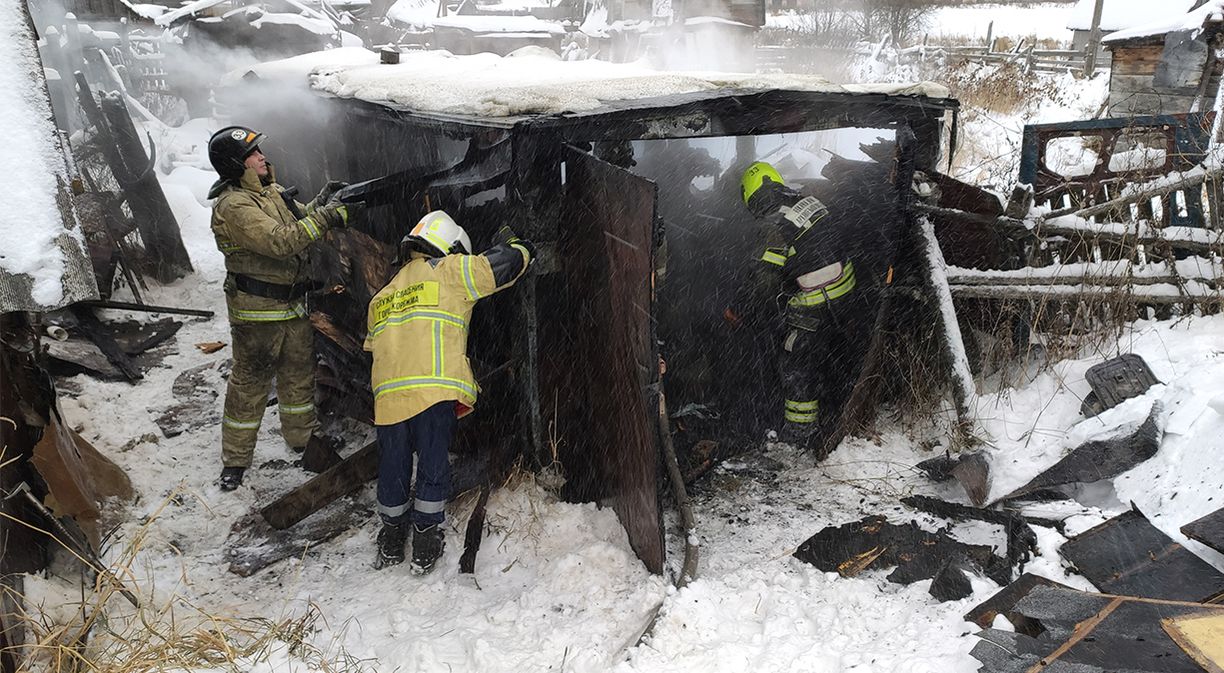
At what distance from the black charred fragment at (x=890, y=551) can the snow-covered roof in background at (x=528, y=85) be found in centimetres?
240

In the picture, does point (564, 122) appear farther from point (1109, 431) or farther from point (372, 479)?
point (1109, 431)

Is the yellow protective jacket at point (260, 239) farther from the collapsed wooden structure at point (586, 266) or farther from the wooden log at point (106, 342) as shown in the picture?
the wooden log at point (106, 342)

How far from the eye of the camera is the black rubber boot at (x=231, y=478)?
4.75 metres

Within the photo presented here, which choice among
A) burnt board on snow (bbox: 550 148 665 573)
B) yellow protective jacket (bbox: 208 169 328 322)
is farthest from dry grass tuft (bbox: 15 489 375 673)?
yellow protective jacket (bbox: 208 169 328 322)

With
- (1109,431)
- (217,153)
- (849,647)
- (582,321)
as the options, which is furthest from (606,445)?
(217,153)

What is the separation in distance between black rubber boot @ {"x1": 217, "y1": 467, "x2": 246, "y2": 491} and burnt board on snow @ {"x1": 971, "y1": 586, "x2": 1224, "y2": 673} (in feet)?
14.3

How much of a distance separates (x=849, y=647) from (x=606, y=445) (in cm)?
162

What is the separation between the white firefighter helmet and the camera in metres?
3.78

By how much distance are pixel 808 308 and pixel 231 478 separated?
4056 millimetres

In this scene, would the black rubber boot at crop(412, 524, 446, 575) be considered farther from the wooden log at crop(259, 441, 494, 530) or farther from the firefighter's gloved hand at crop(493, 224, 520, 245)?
the firefighter's gloved hand at crop(493, 224, 520, 245)

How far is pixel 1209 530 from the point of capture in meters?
2.93

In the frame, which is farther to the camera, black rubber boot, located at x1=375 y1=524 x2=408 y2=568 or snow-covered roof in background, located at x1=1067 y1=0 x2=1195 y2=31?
snow-covered roof in background, located at x1=1067 y1=0 x2=1195 y2=31

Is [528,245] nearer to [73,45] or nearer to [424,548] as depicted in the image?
[424,548]

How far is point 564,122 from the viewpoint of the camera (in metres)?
3.46
